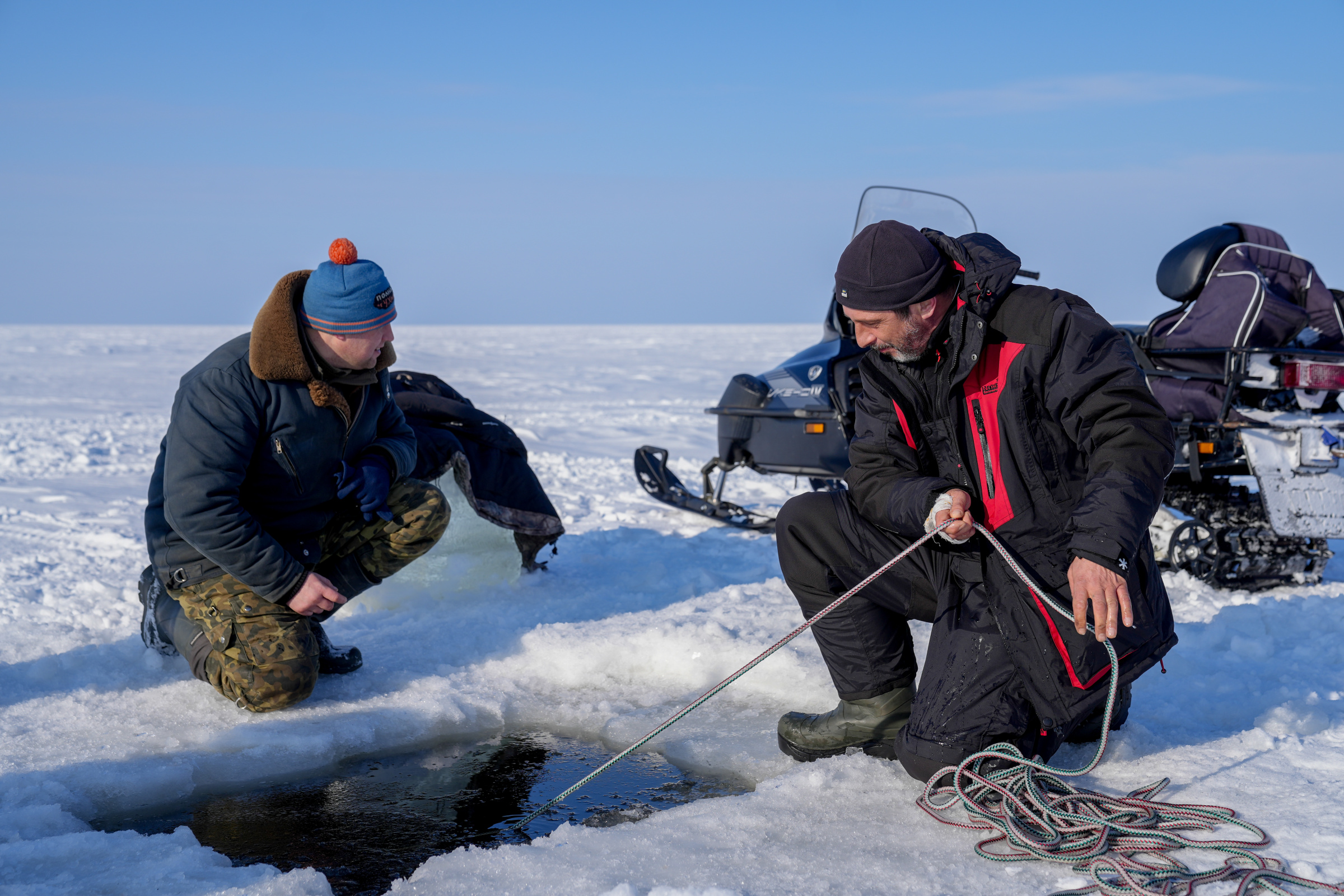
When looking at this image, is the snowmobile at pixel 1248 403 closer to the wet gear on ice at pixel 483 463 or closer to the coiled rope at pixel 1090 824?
the coiled rope at pixel 1090 824

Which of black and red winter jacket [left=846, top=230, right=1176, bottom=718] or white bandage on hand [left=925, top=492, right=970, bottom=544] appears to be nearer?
black and red winter jacket [left=846, top=230, right=1176, bottom=718]

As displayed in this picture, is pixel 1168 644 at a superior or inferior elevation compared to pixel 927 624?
superior

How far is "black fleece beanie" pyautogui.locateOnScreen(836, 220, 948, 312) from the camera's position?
2.15m

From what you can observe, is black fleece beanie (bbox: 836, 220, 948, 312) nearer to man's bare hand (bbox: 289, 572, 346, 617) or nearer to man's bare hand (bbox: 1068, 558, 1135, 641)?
man's bare hand (bbox: 1068, 558, 1135, 641)

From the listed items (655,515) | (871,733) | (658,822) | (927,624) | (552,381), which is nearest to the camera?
(658,822)

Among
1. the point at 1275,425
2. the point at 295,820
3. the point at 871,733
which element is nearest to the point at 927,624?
the point at 871,733

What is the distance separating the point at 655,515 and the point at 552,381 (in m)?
11.7

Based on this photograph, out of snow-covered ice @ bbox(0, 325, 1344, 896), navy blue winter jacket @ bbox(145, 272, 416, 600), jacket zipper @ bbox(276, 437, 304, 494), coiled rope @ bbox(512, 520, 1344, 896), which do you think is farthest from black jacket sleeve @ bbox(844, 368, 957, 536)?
jacket zipper @ bbox(276, 437, 304, 494)

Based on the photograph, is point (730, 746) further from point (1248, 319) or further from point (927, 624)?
point (1248, 319)

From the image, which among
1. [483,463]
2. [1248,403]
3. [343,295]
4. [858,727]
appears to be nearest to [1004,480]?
[858,727]

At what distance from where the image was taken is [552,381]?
17188mm

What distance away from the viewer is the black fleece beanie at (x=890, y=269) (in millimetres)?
2152

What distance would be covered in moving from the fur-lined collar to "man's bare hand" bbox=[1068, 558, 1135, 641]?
1.98 metres

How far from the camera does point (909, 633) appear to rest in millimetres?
2518
